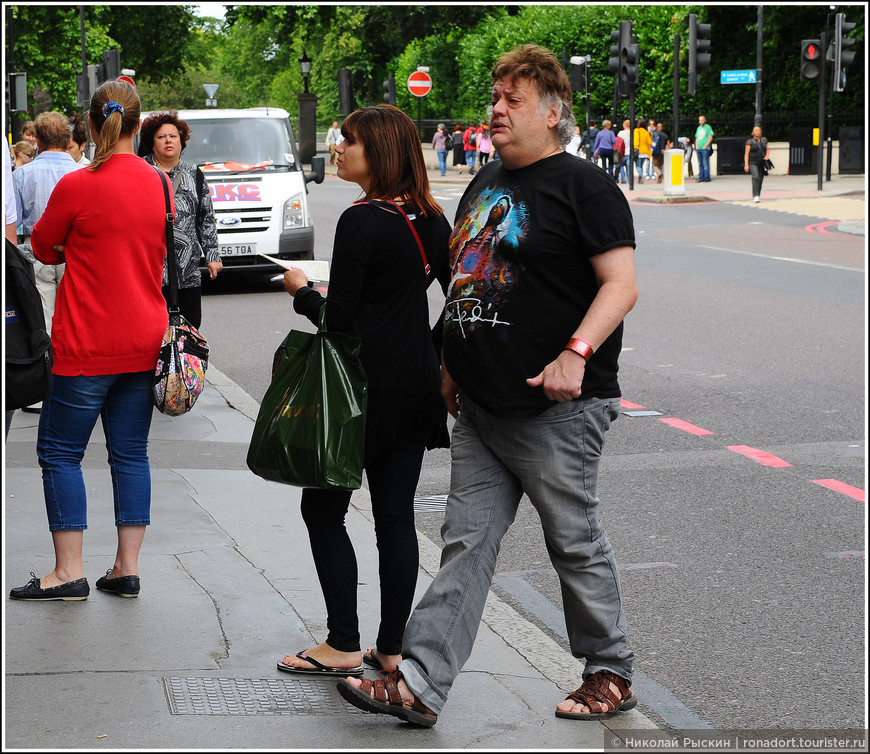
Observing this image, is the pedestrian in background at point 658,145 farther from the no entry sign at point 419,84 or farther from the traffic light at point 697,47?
the no entry sign at point 419,84

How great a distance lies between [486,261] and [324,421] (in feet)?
2.13

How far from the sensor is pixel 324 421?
3.71m

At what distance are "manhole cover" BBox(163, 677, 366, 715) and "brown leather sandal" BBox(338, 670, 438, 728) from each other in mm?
153

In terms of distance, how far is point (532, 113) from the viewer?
140 inches

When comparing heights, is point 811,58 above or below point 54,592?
above

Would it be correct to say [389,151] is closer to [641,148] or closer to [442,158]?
[641,148]

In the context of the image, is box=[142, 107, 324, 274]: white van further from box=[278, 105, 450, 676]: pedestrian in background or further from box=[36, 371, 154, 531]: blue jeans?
box=[278, 105, 450, 676]: pedestrian in background

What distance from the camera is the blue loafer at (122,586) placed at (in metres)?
4.64

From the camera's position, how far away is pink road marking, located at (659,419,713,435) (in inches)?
312

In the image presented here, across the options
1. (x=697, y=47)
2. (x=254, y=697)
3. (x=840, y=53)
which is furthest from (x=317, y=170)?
(x=697, y=47)

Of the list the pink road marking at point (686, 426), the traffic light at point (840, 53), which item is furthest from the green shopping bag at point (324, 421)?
the traffic light at point (840, 53)

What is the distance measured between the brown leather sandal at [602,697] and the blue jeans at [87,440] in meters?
1.86

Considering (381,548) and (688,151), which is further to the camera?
(688,151)

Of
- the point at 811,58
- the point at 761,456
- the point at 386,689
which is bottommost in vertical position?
the point at 761,456
